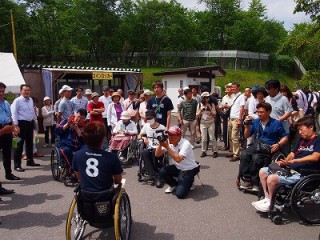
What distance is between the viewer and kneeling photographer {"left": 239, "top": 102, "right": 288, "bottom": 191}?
478cm

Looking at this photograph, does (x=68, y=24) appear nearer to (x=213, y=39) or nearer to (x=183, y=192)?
(x=213, y=39)

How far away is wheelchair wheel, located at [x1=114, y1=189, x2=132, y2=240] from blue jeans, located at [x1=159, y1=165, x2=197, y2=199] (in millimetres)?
1616

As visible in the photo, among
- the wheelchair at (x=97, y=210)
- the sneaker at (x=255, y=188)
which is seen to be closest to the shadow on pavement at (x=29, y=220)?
the wheelchair at (x=97, y=210)

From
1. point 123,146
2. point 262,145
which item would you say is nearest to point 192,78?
point 123,146

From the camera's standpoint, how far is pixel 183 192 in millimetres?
4988

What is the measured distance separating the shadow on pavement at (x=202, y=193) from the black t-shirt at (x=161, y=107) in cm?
183

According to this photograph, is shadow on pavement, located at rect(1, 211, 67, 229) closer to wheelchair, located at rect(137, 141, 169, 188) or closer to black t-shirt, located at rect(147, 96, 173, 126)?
wheelchair, located at rect(137, 141, 169, 188)

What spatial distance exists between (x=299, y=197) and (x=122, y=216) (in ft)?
7.22

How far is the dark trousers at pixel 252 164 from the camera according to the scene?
15.7 ft

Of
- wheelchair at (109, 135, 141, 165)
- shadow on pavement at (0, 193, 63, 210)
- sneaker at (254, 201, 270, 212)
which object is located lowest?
shadow on pavement at (0, 193, 63, 210)

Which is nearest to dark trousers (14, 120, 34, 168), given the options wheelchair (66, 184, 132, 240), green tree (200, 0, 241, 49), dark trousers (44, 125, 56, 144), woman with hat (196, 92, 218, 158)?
dark trousers (44, 125, 56, 144)

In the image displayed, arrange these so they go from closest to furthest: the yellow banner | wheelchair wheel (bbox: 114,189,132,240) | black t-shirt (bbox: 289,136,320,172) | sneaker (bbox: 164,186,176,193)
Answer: wheelchair wheel (bbox: 114,189,132,240) → black t-shirt (bbox: 289,136,320,172) → sneaker (bbox: 164,186,176,193) → the yellow banner

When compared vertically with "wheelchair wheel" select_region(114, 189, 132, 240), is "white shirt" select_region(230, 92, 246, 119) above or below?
above

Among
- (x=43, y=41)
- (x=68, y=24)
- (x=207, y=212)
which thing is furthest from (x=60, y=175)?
(x=68, y=24)
